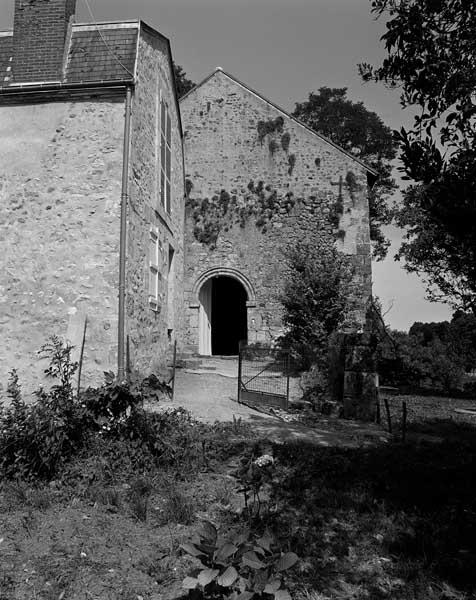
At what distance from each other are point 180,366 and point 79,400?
7203 millimetres

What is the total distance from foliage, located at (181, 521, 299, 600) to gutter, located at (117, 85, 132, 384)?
532 centimetres

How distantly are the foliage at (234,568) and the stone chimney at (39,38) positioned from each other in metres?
8.87

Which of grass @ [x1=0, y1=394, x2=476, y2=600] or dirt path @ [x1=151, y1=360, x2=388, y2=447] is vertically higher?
dirt path @ [x1=151, y1=360, x2=388, y2=447]

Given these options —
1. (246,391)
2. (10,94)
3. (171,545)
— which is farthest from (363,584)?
(10,94)

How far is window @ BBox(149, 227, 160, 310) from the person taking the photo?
1018cm

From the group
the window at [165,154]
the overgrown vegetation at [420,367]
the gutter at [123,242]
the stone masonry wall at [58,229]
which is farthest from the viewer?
the overgrown vegetation at [420,367]

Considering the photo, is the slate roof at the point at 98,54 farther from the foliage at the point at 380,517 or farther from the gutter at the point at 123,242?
the foliage at the point at 380,517

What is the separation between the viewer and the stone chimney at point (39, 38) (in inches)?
357

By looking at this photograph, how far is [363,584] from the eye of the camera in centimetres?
345

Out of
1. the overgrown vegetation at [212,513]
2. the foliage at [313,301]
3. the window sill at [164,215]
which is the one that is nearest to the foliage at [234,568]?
the overgrown vegetation at [212,513]

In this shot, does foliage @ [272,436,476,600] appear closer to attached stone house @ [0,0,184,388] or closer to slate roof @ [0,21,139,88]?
attached stone house @ [0,0,184,388]

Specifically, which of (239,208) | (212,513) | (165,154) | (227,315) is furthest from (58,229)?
(227,315)

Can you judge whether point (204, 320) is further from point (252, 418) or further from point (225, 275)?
point (252, 418)

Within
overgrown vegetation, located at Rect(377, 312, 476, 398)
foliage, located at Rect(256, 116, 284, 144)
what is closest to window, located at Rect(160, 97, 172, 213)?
foliage, located at Rect(256, 116, 284, 144)
